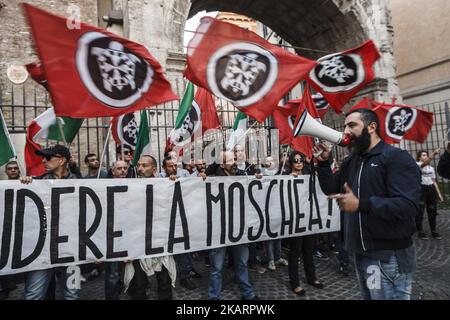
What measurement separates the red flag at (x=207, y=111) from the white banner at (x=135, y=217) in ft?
7.41

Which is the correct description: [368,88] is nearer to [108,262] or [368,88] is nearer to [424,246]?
[424,246]

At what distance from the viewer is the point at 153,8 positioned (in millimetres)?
7766

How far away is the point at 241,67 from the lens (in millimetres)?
3609

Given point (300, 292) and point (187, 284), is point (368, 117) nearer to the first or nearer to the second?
point (300, 292)

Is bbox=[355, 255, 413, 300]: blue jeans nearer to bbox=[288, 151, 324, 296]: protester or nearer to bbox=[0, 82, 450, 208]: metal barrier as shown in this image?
bbox=[288, 151, 324, 296]: protester

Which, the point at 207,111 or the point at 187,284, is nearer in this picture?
the point at 187,284

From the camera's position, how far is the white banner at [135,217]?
3031mm

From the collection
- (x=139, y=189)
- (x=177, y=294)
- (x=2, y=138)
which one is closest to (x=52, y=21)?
(x=2, y=138)

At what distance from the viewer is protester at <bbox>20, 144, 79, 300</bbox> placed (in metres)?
3.01

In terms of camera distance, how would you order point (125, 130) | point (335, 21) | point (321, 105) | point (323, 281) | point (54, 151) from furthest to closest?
1. point (335, 21)
2. point (321, 105)
3. point (125, 130)
4. point (323, 281)
5. point (54, 151)

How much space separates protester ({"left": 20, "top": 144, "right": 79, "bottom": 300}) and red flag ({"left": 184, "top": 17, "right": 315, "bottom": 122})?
5.42ft

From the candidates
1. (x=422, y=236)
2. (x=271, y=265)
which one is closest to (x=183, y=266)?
(x=271, y=265)

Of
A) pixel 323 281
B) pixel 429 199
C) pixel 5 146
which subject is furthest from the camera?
pixel 429 199

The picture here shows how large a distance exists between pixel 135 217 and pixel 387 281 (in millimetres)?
2514
